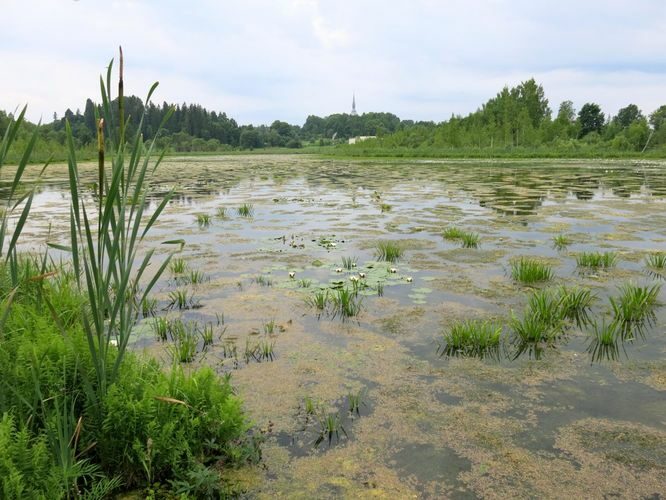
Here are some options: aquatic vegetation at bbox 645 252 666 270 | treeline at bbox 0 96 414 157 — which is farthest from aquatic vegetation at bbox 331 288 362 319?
treeline at bbox 0 96 414 157

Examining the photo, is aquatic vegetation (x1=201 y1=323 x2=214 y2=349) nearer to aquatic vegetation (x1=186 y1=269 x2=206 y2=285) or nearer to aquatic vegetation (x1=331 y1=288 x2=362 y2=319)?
aquatic vegetation (x1=331 y1=288 x2=362 y2=319)

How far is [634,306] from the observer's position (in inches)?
163

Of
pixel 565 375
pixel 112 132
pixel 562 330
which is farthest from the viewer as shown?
pixel 562 330

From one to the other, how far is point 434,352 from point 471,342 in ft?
0.93

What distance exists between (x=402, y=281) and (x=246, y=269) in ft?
6.16

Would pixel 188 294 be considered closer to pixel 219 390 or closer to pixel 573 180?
pixel 219 390

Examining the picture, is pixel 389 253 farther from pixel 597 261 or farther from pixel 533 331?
Result: pixel 533 331

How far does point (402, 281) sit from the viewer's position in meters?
5.37

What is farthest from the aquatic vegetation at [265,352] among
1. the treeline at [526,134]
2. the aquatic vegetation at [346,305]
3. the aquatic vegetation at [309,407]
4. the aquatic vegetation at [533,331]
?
the treeline at [526,134]

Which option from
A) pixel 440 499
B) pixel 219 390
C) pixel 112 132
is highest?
pixel 112 132

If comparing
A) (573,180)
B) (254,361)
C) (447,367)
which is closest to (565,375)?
(447,367)

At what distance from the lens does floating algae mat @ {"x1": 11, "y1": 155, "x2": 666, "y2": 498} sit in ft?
7.63

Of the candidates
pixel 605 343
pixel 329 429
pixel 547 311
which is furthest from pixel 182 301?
pixel 605 343

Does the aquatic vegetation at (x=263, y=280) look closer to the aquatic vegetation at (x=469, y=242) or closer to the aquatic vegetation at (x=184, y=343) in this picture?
the aquatic vegetation at (x=184, y=343)
